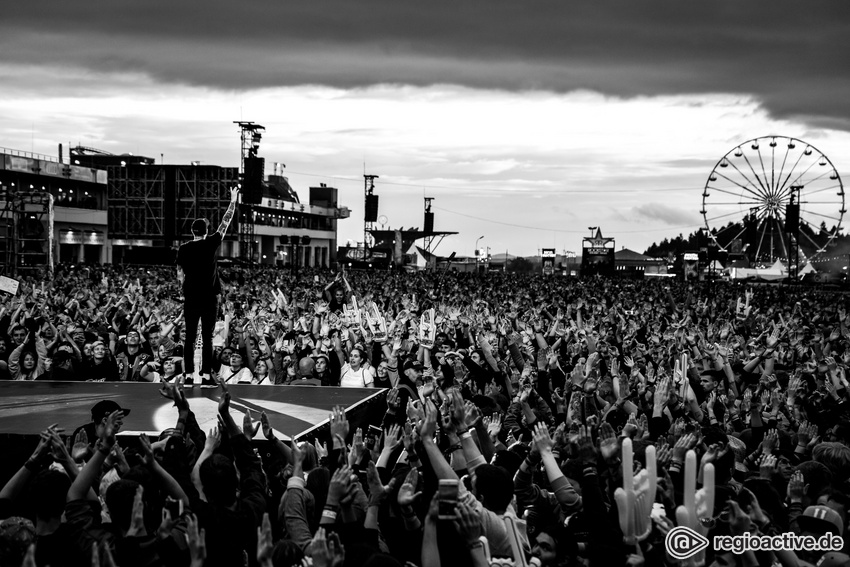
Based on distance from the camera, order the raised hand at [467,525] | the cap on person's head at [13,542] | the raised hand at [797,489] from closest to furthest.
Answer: the raised hand at [467,525]
the cap on person's head at [13,542]
the raised hand at [797,489]

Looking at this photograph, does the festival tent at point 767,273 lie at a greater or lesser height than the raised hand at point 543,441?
greater

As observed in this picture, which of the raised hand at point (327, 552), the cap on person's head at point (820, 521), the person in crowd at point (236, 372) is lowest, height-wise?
the person in crowd at point (236, 372)

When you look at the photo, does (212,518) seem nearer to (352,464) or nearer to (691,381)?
(352,464)

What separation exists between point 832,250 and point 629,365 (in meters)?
94.4

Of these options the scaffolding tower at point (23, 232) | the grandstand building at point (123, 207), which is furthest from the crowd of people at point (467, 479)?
the grandstand building at point (123, 207)

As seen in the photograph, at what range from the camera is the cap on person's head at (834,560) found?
11.8 feet

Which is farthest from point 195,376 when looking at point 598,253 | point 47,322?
point 598,253

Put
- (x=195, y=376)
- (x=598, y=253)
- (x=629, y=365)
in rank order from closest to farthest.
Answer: (x=195, y=376)
(x=629, y=365)
(x=598, y=253)

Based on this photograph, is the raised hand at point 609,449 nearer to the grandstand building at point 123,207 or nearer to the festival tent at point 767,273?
the grandstand building at point 123,207

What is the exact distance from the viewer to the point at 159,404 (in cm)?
735

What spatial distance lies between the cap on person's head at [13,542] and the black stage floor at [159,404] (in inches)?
107

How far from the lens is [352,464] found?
4.02m

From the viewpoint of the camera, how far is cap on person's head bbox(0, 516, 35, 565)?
313cm

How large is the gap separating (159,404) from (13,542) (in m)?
4.28
